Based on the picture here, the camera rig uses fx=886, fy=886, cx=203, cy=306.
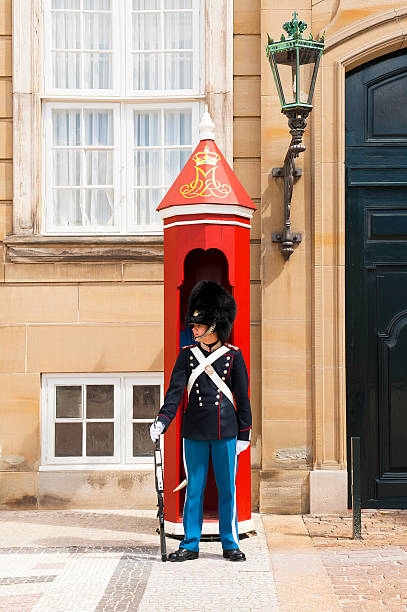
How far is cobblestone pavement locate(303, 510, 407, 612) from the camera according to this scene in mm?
5082

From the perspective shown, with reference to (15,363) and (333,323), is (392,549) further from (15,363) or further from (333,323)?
(15,363)

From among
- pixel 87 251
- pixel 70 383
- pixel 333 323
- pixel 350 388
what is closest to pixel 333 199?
pixel 333 323

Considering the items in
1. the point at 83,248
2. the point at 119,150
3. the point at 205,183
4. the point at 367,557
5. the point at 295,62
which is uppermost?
the point at 295,62

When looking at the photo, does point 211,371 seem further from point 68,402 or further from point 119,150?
point 119,150

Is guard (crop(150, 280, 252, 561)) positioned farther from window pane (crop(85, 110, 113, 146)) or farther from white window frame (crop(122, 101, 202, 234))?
window pane (crop(85, 110, 113, 146))

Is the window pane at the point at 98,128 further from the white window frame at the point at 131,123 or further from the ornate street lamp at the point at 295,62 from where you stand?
the ornate street lamp at the point at 295,62

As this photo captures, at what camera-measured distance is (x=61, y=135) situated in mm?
8117

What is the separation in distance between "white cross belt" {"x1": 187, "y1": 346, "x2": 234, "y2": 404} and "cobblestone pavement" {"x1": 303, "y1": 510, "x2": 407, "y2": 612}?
4.30 feet

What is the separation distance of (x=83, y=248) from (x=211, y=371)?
7.61 feet

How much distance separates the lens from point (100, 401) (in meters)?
7.89

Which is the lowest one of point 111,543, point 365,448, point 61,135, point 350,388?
point 111,543

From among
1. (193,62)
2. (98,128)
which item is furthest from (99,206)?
(193,62)

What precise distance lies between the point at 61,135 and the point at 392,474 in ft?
14.0

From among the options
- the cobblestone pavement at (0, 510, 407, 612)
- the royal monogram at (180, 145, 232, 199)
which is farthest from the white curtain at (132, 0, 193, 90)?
the cobblestone pavement at (0, 510, 407, 612)
